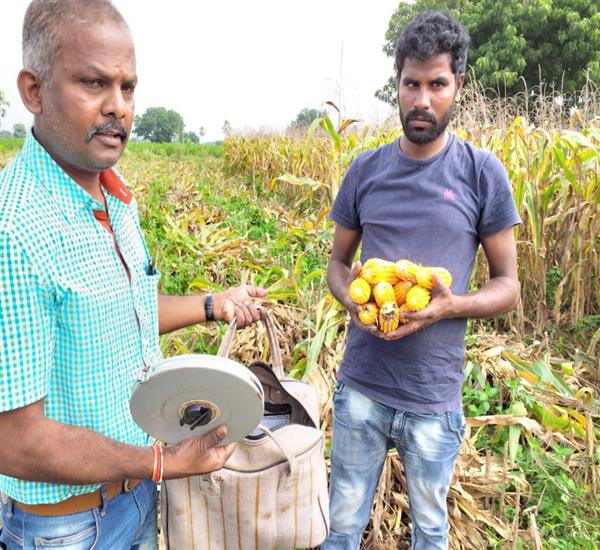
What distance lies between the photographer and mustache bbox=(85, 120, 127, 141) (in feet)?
3.43

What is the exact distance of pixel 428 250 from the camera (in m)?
1.69

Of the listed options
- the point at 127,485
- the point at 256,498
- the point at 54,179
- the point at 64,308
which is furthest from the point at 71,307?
the point at 256,498

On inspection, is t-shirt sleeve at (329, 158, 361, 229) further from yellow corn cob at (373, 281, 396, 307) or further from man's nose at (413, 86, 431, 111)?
yellow corn cob at (373, 281, 396, 307)

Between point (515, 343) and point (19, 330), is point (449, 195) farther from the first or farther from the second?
point (515, 343)

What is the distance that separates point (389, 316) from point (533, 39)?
2008 centimetres

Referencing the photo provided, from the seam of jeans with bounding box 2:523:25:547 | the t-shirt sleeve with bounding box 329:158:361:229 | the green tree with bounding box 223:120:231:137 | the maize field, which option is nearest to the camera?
the seam of jeans with bounding box 2:523:25:547

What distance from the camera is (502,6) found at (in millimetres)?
17281

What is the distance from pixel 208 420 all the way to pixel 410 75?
1301mm

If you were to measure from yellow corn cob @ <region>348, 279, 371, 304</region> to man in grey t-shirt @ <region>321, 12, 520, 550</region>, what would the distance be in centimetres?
6

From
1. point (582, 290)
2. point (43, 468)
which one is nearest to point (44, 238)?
point (43, 468)

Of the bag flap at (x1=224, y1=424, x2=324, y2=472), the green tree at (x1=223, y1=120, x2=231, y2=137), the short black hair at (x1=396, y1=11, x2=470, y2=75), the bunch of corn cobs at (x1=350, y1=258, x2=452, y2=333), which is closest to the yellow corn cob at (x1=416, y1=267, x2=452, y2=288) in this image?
the bunch of corn cobs at (x1=350, y1=258, x2=452, y2=333)

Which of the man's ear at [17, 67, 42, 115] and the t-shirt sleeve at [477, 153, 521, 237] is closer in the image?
the man's ear at [17, 67, 42, 115]

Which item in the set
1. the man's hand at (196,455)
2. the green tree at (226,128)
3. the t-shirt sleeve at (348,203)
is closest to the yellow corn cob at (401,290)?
the t-shirt sleeve at (348,203)

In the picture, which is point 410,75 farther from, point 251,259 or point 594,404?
point 251,259
